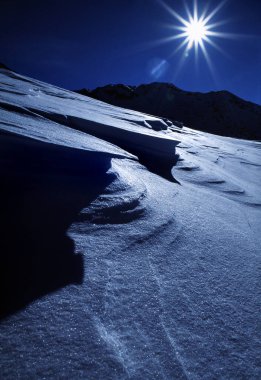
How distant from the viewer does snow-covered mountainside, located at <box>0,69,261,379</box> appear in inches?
15.6

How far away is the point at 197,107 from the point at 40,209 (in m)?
43.1

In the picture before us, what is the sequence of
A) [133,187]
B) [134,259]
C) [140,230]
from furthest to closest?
1. [133,187]
2. [140,230]
3. [134,259]

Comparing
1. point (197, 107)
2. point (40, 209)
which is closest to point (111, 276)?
point (40, 209)

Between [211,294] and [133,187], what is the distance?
0.48m

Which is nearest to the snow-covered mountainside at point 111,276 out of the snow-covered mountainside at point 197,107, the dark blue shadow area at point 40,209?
the dark blue shadow area at point 40,209

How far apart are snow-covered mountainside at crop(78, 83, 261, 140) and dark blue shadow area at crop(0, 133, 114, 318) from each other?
35.0m

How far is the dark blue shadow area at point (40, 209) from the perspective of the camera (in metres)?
0.48

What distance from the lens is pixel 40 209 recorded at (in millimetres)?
662

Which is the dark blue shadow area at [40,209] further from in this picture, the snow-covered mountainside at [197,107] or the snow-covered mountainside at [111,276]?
the snow-covered mountainside at [197,107]

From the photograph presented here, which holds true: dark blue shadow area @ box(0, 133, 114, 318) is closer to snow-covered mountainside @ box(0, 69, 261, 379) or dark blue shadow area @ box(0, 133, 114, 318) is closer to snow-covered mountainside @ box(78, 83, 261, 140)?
snow-covered mountainside @ box(0, 69, 261, 379)

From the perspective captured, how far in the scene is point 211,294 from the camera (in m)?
0.58

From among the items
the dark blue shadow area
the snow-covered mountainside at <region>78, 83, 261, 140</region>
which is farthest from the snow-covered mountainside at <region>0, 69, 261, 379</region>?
the snow-covered mountainside at <region>78, 83, 261, 140</region>

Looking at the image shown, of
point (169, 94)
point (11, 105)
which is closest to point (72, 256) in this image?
point (11, 105)

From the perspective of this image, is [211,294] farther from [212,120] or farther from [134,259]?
[212,120]
